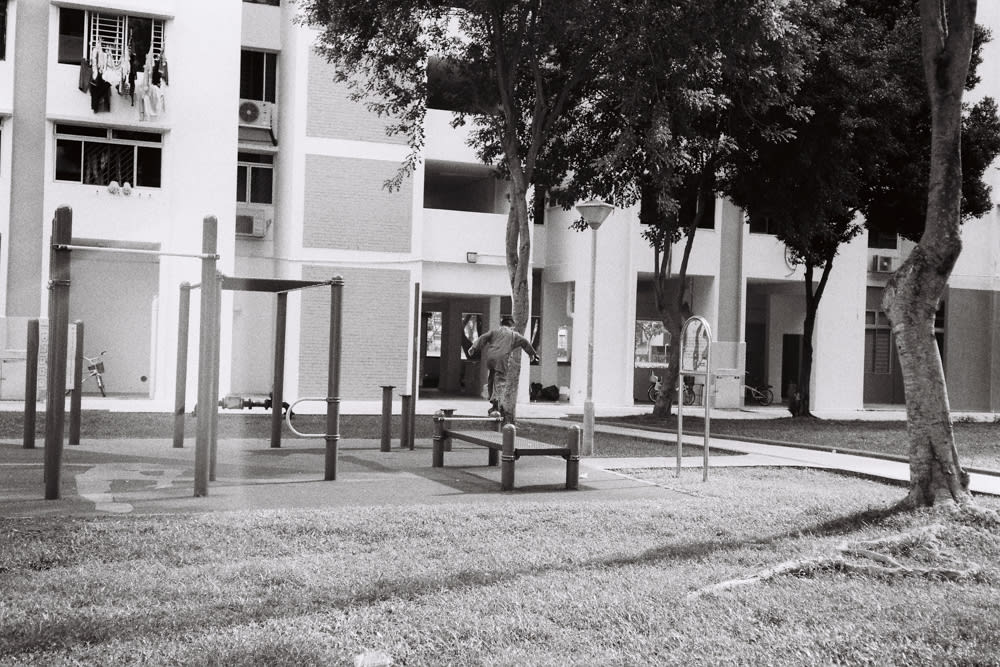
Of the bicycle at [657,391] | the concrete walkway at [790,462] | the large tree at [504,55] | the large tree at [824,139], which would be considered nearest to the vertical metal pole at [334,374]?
the concrete walkway at [790,462]

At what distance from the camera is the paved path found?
30.2ft

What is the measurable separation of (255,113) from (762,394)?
17.0 meters

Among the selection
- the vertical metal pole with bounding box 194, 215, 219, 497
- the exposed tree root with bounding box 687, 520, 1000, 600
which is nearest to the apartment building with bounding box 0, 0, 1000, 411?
the vertical metal pole with bounding box 194, 215, 219, 497

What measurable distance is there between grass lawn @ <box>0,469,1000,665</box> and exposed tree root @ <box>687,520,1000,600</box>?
0.04 metres

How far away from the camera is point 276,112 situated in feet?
88.9

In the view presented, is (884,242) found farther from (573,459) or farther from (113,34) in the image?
(573,459)

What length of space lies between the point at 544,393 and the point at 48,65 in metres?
15.1

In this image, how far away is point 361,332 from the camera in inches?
1048

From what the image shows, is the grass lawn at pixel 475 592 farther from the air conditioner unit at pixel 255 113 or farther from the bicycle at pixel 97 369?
the air conditioner unit at pixel 255 113

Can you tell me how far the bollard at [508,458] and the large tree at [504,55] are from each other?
655 centimetres

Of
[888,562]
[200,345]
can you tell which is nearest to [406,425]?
[200,345]

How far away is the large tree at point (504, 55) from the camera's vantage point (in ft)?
54.1

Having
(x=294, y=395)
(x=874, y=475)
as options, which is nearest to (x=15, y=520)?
(x=874, y=475)

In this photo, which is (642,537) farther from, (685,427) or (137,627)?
(685,427)
